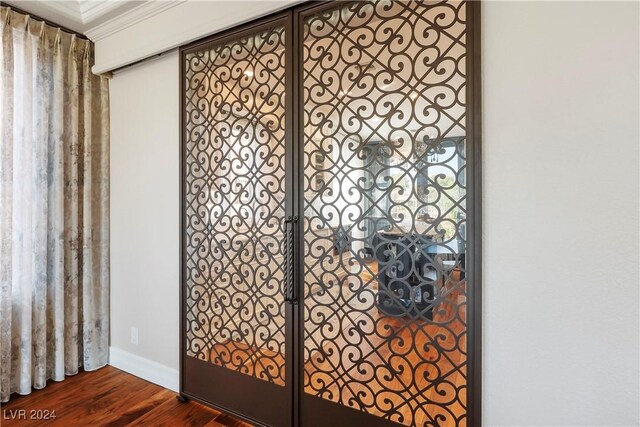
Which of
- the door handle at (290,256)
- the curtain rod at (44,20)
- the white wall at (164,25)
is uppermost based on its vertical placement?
the curtain rod at (44,20)

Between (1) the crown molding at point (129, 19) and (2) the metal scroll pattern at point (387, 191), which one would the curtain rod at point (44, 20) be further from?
(2) the metal scroll pattern at point (387, 191)

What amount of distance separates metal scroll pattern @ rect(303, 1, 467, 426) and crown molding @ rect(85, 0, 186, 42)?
117 centimetres

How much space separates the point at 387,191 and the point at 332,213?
1.03 ft

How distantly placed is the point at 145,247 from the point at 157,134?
862 millimetres

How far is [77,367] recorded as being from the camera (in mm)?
2439

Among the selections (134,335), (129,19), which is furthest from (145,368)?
(129,19)

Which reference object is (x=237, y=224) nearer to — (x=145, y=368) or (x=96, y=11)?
(x=145, y=368)

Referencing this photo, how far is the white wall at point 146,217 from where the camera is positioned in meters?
2.29

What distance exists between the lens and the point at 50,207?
2297 millimetres

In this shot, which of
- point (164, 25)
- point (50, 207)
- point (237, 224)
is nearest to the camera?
point (237, 224)

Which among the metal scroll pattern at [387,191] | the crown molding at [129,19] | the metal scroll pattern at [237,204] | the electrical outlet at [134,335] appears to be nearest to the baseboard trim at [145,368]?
the electrical outlet at [134,335]

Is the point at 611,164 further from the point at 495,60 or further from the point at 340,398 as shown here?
the point at 340,398

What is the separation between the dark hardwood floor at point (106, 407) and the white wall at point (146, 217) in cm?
16

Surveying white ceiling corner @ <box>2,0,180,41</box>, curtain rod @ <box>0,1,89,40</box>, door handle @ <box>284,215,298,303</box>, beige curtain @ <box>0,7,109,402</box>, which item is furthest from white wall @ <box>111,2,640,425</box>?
curtain rod @ <box>0,1,89,40</box>
